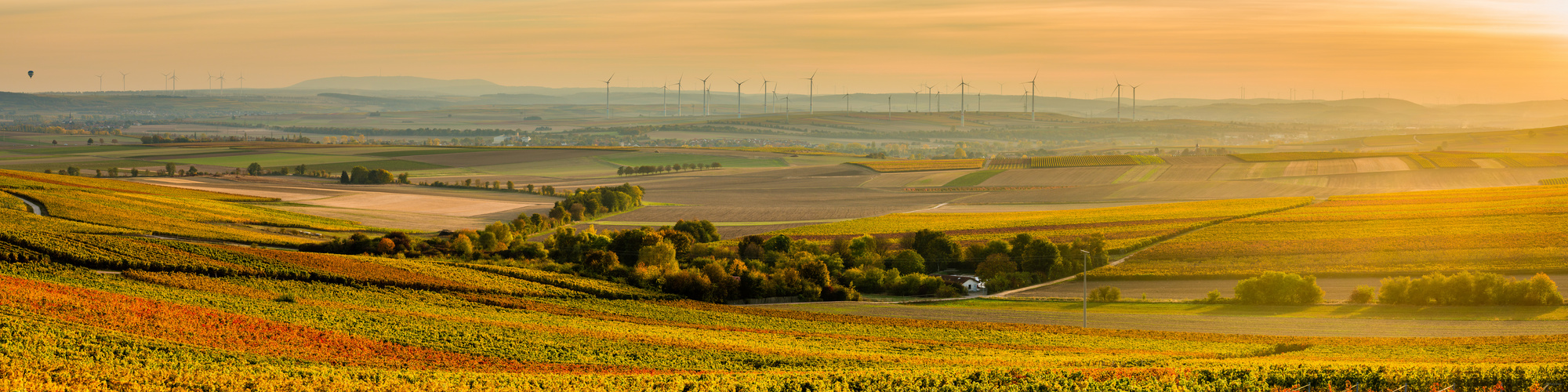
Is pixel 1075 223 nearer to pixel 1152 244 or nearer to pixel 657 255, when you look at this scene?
pixel 1152 244

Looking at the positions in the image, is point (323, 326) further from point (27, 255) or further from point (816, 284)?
point (816, 284)

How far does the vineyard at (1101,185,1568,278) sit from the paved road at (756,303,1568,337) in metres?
13.9

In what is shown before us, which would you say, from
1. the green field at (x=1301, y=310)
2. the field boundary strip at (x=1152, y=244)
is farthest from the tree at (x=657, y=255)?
the field boundary strip at (x=1152, y=244)

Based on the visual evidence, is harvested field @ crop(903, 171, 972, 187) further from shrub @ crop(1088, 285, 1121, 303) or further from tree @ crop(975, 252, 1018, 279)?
shrub @ crop(1088, 285, 1121, 303)

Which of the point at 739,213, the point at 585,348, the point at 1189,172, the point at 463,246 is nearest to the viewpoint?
the point at 585,348

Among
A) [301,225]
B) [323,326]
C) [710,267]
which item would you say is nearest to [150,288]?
[323,326]

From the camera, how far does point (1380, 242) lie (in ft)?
232

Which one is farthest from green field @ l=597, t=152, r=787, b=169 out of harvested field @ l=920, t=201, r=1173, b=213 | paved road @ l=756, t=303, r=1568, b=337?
paved road @ l=756, t=303, r=1568, b=337

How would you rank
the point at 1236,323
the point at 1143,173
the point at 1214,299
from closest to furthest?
the point at 1236,323 < the point at 1214,299 < the point at 1143,173

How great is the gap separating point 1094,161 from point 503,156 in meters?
96.9

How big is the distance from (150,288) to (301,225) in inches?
1750

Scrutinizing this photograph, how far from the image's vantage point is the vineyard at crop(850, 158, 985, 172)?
164250 millimetres

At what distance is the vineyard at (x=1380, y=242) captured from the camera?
63719 millimetres

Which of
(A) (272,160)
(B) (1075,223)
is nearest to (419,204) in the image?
(B) (1075,223)
